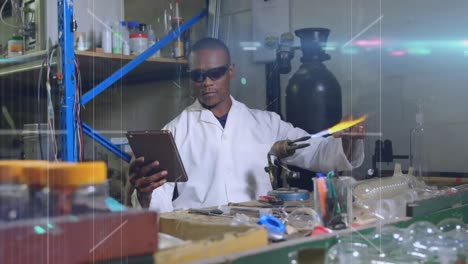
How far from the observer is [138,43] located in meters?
1.99

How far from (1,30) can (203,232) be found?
674 millimetres

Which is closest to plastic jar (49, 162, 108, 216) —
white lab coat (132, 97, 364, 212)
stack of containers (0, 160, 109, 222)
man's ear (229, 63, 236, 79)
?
stack of containers (0, 160, 109, 222)

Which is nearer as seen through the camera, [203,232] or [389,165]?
[203,232]

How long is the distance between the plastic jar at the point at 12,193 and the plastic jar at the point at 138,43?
4.26ft

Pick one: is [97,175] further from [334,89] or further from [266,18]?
[266,18]

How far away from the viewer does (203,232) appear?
1.00m

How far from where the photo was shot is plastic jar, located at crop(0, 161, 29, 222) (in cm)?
69

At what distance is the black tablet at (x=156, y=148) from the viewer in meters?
1.47

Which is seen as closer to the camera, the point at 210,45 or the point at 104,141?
the point at 104,141

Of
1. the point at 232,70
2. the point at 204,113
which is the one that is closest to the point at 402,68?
the point at 232,70

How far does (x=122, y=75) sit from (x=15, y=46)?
751 mm

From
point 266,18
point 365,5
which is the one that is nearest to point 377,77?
point 365,5

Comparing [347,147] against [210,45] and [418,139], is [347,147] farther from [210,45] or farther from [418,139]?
[210,45]

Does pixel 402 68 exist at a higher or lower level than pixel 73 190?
higher
